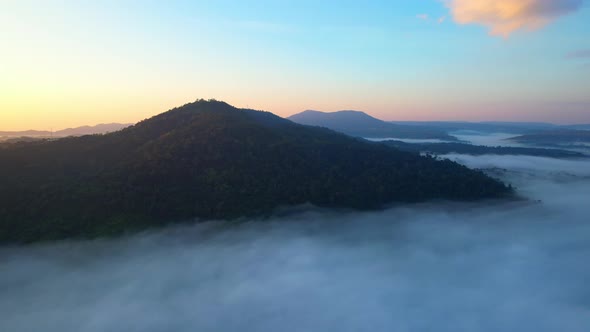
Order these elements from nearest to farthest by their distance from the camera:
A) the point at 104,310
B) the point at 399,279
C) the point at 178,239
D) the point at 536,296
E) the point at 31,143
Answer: the point at 104,310
the point at 536,296
the point at 399,279
the point at 178,239
the point at 31,143

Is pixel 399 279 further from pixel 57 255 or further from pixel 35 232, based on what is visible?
pixel 35 232

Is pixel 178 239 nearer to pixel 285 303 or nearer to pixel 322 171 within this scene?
pixel 285 303

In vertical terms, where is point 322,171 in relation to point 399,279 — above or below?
above

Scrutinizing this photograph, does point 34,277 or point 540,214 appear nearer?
point 34,277

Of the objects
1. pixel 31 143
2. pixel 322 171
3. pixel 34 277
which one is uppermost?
pixel 31 143

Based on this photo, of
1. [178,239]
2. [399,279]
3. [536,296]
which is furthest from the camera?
[178,239]

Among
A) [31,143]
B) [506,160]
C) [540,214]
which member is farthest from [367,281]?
[506,160]

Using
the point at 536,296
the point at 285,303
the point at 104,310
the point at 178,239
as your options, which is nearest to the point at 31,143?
the point at 178,239
